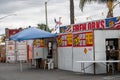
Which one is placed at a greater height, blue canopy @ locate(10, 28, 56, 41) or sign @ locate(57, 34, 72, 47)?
blue canopy @ locate(10, 28, 56, 41)

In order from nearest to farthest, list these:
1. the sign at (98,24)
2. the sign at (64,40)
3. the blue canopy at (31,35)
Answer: the sign at (98,24) < the sign at (64,40) < the blue canopy at (31,35)

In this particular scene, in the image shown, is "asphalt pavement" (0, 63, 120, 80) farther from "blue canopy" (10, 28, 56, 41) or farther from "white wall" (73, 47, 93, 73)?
"blue canopy" (10, 28, 56, 41)

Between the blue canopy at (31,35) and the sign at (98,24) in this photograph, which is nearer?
the sign at (98,24)

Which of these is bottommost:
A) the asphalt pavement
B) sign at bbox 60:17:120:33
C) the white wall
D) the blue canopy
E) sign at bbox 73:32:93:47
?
the asphalt pavement

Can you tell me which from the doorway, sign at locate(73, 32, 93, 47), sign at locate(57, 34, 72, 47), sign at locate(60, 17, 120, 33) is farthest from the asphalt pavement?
sign at locate(60, 17, 120, 33)

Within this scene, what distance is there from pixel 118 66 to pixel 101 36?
2.59 m

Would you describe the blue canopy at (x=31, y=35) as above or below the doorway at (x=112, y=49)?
above

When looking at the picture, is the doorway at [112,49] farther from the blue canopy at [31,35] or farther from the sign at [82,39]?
the blue canopy at [31,35]

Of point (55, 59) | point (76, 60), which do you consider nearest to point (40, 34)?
point (55, 59)

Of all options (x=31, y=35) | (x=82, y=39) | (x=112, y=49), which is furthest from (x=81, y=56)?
(x=31, y=35)

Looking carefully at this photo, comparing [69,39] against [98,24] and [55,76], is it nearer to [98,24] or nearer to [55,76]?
[98,24]

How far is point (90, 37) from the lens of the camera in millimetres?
25078

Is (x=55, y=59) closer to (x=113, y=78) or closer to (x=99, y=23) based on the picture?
(x=99, y=23)

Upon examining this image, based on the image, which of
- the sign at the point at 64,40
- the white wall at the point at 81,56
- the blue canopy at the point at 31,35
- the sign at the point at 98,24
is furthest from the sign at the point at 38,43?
the white wall at the point at 81,56
